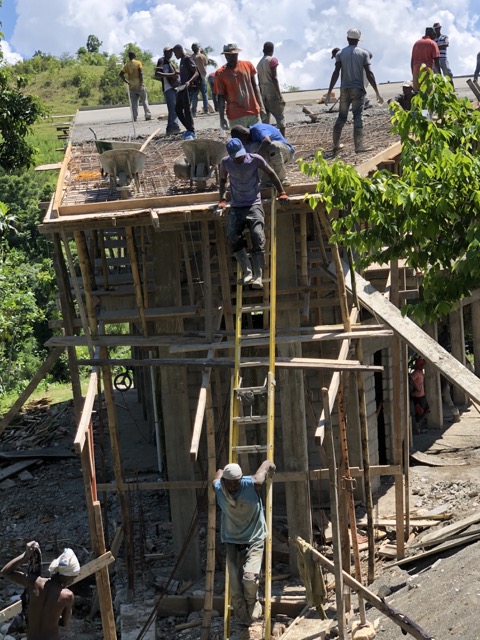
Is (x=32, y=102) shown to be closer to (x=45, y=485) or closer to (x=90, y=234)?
(x=90, y=234)

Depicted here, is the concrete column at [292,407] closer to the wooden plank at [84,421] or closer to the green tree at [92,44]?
the wooden plank at [84,421]

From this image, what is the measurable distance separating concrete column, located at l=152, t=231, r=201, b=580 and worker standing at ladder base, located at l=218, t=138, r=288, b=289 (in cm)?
151

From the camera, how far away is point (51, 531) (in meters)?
17.2

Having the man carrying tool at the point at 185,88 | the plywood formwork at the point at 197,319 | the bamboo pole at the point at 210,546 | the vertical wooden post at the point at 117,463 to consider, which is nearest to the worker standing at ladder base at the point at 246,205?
the plywood formwork at the point at 197,319

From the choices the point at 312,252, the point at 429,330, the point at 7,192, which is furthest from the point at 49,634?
the point at 7,192

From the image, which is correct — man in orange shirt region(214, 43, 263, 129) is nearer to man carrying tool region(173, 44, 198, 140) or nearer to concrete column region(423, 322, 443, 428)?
man carrying tool region(173, 44, 198, 140)

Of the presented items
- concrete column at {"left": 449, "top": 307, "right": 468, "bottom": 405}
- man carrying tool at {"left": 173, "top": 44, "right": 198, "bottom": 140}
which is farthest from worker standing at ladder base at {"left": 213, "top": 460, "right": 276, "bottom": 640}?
concrete column at {"left": 449, "top": 307, "right": 468, "bottom": 405}

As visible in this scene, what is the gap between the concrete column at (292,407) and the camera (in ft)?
46.3

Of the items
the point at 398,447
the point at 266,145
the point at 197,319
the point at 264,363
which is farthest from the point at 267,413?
the point at 197,319

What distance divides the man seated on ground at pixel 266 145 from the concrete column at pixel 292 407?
83 cm

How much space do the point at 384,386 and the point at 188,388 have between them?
13.4 feet

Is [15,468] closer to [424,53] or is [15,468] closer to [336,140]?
[336,140]

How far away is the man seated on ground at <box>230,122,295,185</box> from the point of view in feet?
44.0

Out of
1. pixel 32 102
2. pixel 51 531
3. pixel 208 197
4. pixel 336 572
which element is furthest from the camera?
pixel 32 102
